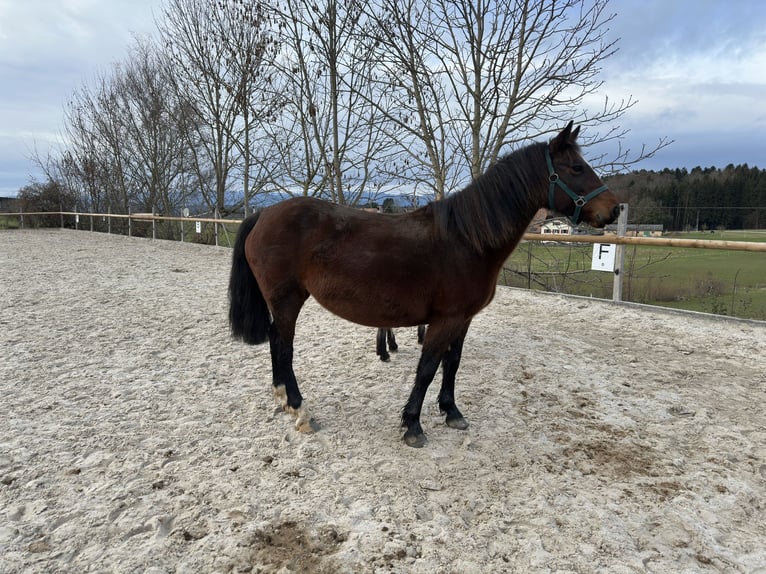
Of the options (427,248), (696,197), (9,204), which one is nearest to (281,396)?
(427,248)

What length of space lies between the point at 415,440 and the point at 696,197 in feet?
34.7

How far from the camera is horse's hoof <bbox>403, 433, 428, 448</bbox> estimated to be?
8.77ft

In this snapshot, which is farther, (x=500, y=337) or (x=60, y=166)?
(x=60, y=166)

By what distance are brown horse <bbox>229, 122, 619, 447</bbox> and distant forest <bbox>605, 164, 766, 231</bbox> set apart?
7.64ft

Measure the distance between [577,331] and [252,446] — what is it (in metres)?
4.20

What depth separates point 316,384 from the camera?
3662 millimetres

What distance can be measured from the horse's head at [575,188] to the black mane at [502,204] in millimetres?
59

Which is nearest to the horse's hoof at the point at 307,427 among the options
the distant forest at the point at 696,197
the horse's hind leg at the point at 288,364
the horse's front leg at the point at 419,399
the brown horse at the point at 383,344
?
the horse's hind leg at the point at 288,364

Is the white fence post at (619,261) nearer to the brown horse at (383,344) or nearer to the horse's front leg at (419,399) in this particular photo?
the brown horse at (383,344)

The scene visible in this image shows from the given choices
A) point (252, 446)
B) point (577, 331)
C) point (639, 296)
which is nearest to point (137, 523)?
point (252, 446)

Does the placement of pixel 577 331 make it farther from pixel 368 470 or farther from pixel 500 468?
pixel 368 470

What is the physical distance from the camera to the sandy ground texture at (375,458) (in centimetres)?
180

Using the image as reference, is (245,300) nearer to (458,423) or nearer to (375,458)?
(375,458)

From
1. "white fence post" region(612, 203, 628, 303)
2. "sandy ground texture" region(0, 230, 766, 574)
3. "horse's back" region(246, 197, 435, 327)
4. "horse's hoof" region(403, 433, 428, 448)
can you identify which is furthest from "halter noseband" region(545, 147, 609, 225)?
"white fence post" region(612, 203, 628, 303)
